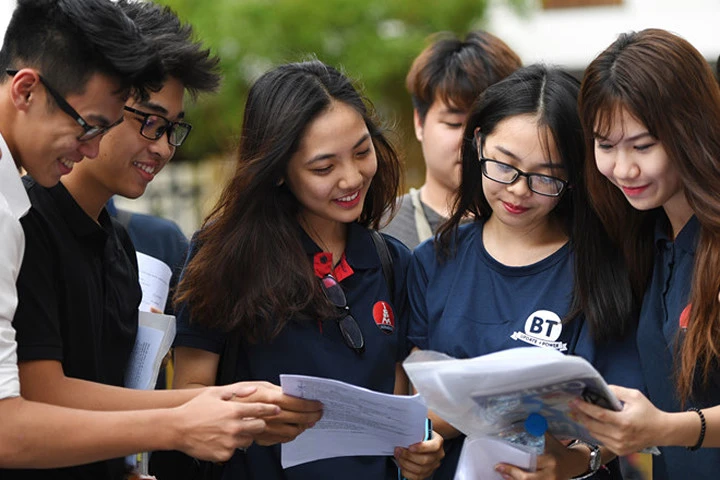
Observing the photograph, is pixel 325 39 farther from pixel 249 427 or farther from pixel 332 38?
pixel 249 427

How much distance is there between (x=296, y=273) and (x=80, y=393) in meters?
0.77

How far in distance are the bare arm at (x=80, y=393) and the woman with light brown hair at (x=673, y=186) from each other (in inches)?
51.7

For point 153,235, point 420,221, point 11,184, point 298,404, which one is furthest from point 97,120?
point 420,221

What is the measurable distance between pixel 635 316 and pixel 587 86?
2.29 ft

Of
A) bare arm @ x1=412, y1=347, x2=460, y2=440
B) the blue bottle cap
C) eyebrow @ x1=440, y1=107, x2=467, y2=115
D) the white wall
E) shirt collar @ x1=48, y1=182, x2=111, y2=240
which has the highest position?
the white wall

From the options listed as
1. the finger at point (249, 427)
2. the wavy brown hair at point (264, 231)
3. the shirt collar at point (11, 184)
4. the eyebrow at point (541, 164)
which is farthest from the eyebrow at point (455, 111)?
the shirt collar at point (11, 184)

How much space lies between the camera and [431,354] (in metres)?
2.40

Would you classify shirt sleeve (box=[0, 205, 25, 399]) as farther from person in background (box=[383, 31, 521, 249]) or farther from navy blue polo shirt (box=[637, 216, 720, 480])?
person in background (box=[383, 31, 521, 249])

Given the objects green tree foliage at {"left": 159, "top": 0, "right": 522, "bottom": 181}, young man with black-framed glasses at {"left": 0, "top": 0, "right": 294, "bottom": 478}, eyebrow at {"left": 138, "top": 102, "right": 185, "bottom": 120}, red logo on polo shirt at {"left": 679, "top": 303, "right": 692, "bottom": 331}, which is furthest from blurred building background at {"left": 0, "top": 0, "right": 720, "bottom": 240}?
young man with black-framed glasses at {"left": 0, "top": 0, "right": 294, "bottom": 478}

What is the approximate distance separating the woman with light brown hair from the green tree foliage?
760 cm

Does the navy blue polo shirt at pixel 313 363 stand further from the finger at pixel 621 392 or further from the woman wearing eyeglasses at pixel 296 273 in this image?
the finger at pixel 621 392

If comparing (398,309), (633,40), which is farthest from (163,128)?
(633,40)

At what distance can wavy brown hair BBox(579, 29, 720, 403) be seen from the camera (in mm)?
2740

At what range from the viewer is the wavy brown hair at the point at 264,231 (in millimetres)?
3002
